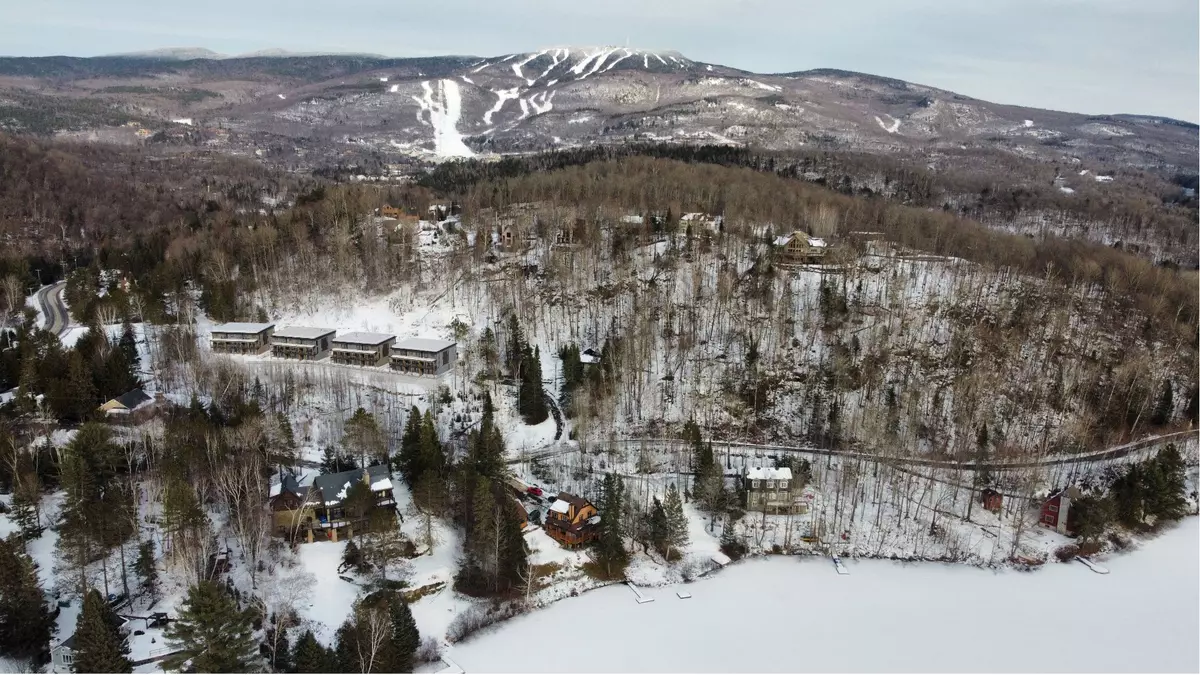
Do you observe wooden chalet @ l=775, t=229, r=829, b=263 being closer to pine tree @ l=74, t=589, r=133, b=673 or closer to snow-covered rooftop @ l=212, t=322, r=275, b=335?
snow-covered rooftop @ l=212, t=322, r=275, b=335

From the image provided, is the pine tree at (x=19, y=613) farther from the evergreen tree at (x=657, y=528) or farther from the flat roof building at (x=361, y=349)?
the flat roof building at (x=361, y=349)

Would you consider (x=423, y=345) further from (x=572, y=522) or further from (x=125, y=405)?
(x=572, y=522)

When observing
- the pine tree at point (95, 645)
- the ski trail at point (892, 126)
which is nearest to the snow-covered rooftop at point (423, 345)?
the pine tree at point (95, 645)

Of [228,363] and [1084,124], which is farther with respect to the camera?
[1084,124]

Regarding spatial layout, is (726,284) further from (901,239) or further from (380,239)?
(380,239)

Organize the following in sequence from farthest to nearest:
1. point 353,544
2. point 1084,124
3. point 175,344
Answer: point 1084,124 → point 175,344 → point 353,544

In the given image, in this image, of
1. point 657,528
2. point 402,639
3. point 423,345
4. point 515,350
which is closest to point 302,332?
point 423,345

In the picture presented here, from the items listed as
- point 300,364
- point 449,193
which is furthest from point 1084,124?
point 300,364
